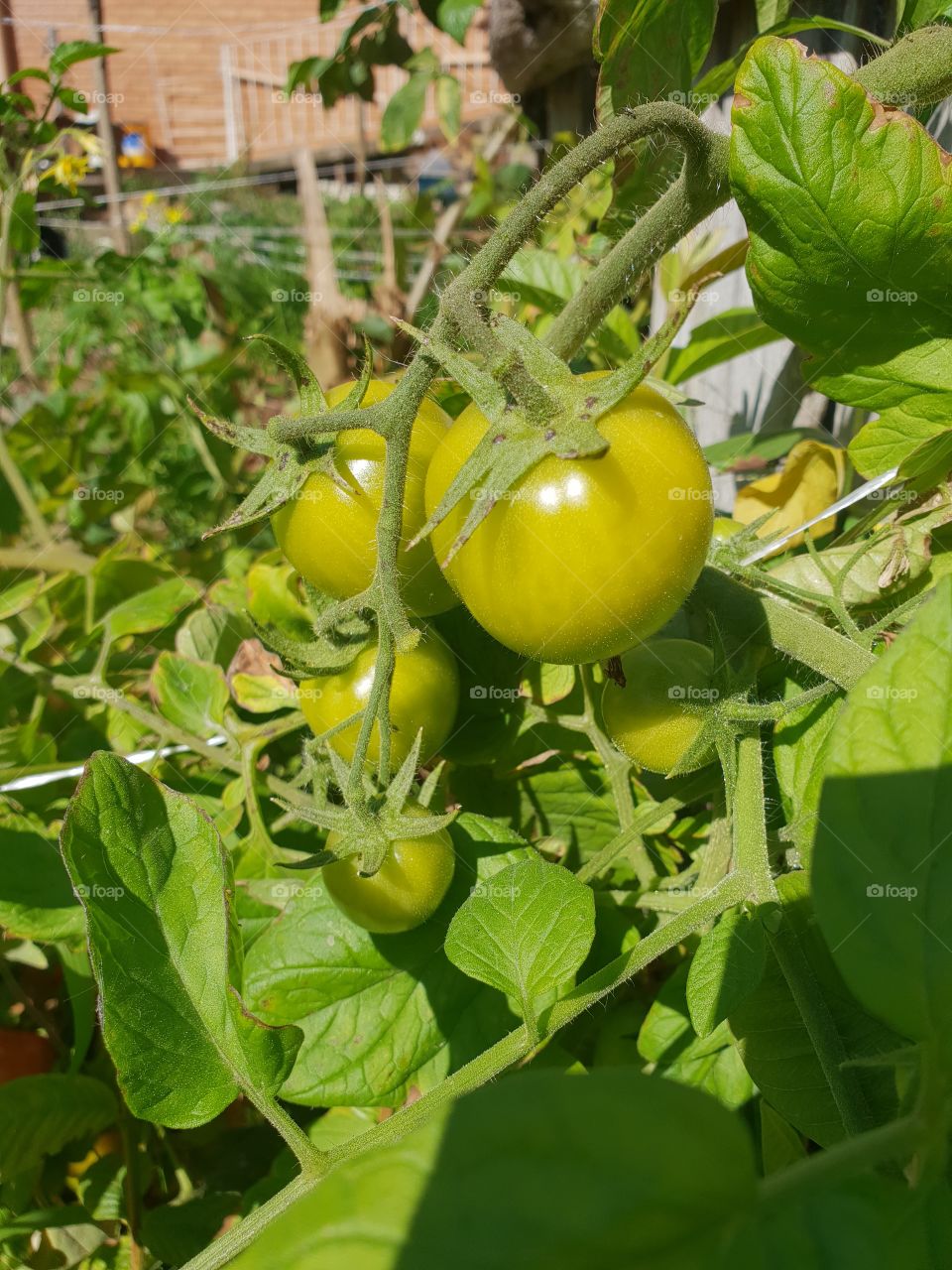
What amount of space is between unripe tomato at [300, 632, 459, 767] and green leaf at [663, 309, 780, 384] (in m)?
0.56

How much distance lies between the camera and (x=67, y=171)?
6.29ft

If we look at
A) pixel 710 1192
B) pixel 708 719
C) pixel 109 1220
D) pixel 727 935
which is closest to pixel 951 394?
pixel 708 719

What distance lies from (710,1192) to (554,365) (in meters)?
0.36

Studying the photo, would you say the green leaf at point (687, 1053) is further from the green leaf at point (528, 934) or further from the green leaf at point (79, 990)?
the green leaf at point (79, 990)

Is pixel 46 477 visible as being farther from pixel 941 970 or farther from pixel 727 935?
pixel 941 970

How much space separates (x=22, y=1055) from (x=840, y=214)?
3.38 ft

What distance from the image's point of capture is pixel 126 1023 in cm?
53

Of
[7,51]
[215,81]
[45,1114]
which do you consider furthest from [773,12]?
[215,81]

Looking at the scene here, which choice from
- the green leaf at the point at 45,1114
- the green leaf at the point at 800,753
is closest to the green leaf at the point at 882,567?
the green leaf at the point at 800,753

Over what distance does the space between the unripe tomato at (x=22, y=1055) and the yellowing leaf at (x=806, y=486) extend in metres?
0.90

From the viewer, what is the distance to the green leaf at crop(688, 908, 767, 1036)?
0.49 m

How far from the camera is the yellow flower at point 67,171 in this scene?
65.1 inches

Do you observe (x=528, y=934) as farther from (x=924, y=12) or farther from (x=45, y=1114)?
(x=924, y=12)

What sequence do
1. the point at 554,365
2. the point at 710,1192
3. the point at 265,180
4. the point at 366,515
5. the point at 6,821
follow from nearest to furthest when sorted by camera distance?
the point at 710,1192 → the point at 554,365 → the point at 366,515 → the point at 6,821 → the point at 265,180
